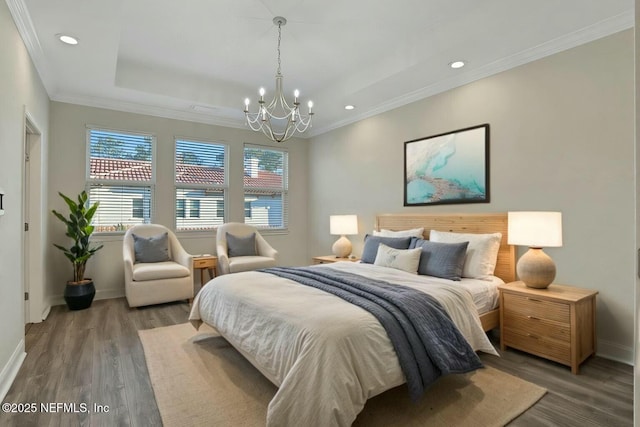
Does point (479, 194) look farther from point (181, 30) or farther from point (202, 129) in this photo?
point (202, 129)

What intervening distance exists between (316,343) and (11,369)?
89.6 inches

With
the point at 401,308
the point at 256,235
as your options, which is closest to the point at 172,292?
the point at 256,235

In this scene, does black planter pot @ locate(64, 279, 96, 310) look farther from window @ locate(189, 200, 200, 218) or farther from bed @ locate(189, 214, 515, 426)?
bed @ locate(189, 214, 515, 426)

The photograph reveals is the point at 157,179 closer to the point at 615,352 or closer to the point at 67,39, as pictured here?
the point at 67,39

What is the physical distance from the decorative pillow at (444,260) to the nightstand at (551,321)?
1.31ft

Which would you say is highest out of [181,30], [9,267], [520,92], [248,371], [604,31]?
[181,30]

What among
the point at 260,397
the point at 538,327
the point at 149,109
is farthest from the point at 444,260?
the point at 149,109

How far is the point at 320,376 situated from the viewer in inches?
63.5

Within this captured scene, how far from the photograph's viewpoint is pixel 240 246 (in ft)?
16.5

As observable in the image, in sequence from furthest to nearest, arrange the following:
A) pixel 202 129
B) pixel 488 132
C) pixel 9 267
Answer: pixel 202 129 < pixel 488 132 < pixel 9 267

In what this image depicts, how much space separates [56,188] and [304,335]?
4252 mm

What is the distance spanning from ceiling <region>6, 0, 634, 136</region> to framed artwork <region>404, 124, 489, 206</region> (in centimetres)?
62

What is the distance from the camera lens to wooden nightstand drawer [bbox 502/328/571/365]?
97.9 inches

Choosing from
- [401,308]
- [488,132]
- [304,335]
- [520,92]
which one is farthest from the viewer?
[488,132]
